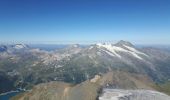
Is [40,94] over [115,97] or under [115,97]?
under

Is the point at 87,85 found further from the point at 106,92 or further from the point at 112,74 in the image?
the point at 112,74

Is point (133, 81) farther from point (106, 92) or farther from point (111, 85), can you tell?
point (106, 92)

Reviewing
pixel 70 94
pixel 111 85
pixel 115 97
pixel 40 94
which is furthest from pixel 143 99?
pixel 40 94

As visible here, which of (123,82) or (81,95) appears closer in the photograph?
(81,95)

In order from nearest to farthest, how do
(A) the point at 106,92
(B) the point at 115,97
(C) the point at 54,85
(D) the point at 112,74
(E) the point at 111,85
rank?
(B) the point at 115,97, (A) the point at 106,92, (C) the point at 54,85, (E) the point at 111,85, (D) the point at 112,74

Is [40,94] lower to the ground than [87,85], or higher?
lower

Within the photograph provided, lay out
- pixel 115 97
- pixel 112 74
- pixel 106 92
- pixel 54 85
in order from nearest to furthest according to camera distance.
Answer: pixel 115 97 < pixel 106 92 < pixel 54 85 < pixel 112 74

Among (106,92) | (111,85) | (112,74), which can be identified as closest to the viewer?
(106,92)

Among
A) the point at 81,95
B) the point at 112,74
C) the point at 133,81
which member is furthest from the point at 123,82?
the point at 81,95

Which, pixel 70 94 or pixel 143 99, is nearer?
pixel 143 99
